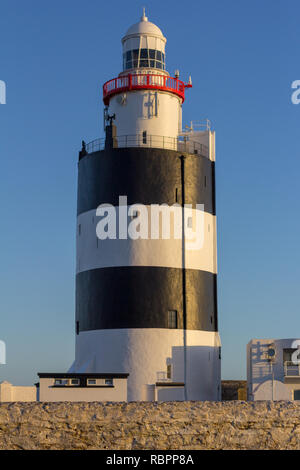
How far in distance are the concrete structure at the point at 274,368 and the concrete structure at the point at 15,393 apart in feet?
39.6

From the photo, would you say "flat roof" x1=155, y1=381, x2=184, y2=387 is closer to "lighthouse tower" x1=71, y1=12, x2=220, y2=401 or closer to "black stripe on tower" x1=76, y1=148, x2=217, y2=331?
"lighthouse tower" x1=71, y1=12, x2=220, y2=401

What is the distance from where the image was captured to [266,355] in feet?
136

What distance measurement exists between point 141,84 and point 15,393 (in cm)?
1913

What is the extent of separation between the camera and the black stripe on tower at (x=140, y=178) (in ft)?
138

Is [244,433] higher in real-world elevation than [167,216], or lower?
lower

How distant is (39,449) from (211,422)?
11.4 feet

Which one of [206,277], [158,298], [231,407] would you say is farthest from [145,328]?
[231,407]

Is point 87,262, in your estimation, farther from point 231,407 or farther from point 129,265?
point 231,407

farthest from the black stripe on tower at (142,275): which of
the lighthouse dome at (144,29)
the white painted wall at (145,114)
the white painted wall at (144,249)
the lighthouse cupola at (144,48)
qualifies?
the lighthouse dome at (144,29)

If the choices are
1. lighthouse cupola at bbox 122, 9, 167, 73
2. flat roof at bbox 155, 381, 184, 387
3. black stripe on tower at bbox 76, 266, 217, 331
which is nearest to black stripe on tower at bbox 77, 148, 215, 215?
black stripe on tower at bbox 76, 266, 217, 331

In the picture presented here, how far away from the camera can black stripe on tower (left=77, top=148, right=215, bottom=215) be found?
42.1m

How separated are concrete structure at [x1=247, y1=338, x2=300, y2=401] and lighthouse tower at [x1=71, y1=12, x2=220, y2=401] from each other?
2892 millimetres

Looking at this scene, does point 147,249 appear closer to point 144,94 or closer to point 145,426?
point 144,94

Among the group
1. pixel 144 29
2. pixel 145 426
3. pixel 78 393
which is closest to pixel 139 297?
pixel 78 393
